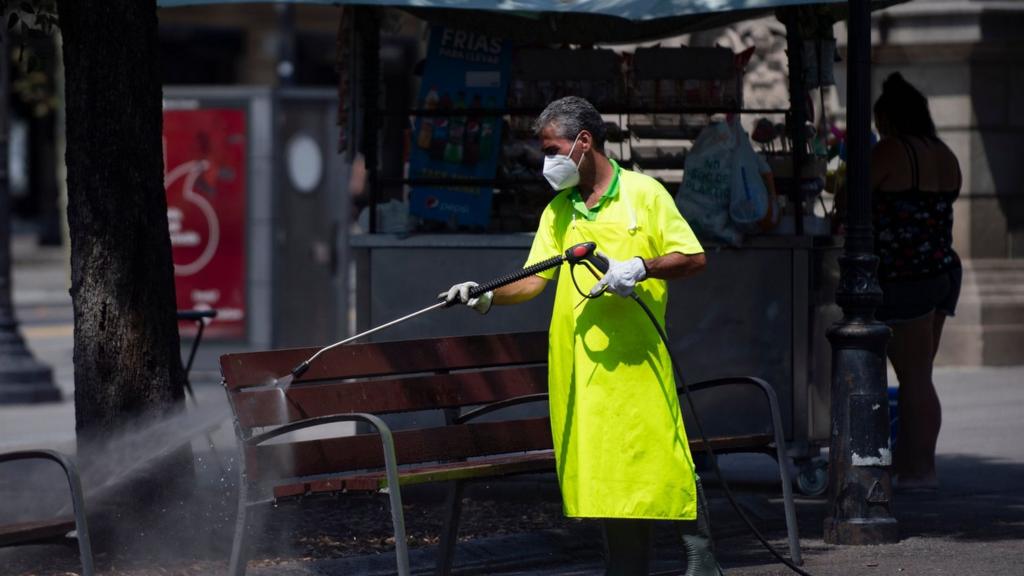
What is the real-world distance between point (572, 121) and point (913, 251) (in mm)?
3068

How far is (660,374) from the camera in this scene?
17.8 ft

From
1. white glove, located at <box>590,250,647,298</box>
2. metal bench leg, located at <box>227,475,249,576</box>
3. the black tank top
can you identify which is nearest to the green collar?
white glove, located at <box>590,250,647,298</box>

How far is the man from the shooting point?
536 cm

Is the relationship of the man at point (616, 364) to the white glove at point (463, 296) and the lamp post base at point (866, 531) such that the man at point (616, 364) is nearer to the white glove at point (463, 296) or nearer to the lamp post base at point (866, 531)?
the white glove at point (463, 296)

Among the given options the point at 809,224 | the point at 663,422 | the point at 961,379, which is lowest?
the point at 961,379

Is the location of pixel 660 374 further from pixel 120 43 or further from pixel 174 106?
pixel 174 106

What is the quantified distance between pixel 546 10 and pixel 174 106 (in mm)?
6581

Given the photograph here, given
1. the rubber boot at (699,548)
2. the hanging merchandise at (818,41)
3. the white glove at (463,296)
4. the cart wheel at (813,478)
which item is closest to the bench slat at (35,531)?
the white glove at (463,296)

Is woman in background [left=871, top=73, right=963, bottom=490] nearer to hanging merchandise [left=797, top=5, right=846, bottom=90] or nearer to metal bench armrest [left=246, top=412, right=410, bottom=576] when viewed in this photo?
hanging merchandise [left=797, top=5, right=846, bottom=90]

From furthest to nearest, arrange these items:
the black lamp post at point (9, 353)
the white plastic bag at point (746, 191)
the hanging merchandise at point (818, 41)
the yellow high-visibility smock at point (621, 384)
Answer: the black lamp post at point (9, 353) < the hanging merchandise at point (818, 41) < the white plastic bag at point (746, 191) < the yellow high-visibility smock at point (621, 384)

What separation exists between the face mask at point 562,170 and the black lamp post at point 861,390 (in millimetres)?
1691

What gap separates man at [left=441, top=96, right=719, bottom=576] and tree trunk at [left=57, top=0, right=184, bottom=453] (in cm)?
169

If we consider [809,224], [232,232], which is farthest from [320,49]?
[809,224]

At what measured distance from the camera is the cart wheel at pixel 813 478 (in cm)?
793
